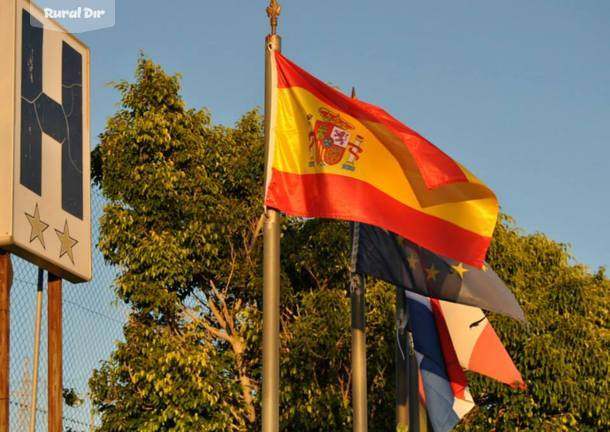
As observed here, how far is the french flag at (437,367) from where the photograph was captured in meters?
18.5

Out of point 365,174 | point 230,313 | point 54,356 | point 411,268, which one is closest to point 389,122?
point 365,174

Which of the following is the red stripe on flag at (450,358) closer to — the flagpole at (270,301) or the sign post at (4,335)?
the flagpole at (270,301)

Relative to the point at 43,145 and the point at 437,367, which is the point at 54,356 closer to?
the point at 43,145

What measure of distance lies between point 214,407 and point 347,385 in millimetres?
2831

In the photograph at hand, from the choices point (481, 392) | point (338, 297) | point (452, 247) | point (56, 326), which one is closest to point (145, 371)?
point (338, 297)

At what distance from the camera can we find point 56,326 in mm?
9656

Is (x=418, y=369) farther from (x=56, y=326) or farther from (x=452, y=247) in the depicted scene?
(x=56, y=326)

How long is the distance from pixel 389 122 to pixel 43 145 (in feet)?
17.1

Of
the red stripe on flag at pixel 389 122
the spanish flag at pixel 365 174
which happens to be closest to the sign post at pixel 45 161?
the spanish flag at pixel 365 174

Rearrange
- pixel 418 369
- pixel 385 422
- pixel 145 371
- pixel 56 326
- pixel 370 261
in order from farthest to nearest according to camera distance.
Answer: pixel 385 422 < pixel 145 371 < pixel 418 369 < pixel 370 261 < pixel 56 326

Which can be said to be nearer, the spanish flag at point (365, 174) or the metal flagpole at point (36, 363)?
the metal flagpole at point (36, 363)

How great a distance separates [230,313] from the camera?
26438mm

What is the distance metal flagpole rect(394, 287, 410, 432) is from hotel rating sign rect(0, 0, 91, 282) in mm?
8570

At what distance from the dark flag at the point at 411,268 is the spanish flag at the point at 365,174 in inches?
80.2
